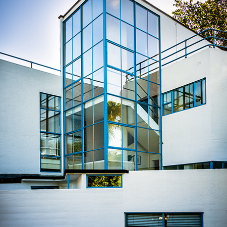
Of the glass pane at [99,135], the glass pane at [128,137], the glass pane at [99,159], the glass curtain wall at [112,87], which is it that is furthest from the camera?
the glass pane at [128,137]

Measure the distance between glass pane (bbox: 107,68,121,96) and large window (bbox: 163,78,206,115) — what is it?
3035 mm

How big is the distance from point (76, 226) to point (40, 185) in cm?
491

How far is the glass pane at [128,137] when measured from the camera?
1318 centimetres

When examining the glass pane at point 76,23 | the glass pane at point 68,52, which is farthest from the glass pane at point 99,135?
the glass pane at point 76,23

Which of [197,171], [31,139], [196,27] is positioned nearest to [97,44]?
[31,139]

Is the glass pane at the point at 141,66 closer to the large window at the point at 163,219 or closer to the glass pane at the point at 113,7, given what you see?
the glass pane at the point at 113,7


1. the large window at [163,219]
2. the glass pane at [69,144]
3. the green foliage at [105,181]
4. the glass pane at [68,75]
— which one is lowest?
the large window at [163,219]

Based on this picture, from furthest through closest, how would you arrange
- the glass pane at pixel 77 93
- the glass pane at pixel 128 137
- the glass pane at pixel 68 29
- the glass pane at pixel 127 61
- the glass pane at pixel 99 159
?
the glass pane at pixel 68 29, the glass pane at pixel 77 93, the glass pane at pixel 127 61, the glass pane at pixel 128 137, the glass pane at pixel 99 159

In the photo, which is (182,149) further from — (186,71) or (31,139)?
(31,139)

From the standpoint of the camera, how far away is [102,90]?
13297 millimetres

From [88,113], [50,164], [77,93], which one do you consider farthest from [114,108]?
[50,164]

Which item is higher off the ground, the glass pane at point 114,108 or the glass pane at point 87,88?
the glass pane at point 87,88

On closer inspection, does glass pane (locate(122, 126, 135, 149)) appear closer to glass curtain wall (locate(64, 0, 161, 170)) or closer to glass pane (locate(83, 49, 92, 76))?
glass curtain wall (locate(64, 0, 161, 170))

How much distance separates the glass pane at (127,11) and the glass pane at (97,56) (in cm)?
216
